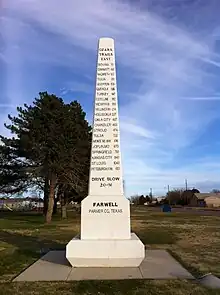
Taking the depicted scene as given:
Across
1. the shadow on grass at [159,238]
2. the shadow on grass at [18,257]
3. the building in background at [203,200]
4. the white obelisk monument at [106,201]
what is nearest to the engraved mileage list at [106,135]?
the white obelisk monument at [106,201]

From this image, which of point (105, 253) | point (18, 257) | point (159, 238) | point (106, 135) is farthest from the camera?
point (159, 238)

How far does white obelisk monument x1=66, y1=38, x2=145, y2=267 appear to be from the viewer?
862 centimetres

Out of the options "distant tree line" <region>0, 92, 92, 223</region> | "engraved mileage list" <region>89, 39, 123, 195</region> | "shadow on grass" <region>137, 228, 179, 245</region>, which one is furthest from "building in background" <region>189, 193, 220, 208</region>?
"engraved mileage list" <region>89, 39, 123, 195</region>

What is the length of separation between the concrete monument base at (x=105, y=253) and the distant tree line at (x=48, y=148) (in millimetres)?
19025

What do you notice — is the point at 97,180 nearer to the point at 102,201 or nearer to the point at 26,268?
the point at 102,201

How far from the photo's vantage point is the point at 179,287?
6.79 metres

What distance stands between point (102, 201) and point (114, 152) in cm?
132

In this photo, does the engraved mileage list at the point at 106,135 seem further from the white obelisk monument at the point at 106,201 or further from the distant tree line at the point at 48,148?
the distant tree line at the point at 48,148

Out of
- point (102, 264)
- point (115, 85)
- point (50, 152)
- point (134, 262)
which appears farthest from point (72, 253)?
point (50, 152)

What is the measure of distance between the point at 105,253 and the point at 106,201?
133 centimetres

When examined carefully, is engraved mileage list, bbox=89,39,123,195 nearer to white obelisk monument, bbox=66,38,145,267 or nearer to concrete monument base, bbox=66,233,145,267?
white obelisk monument, bbox=66,38,145,267

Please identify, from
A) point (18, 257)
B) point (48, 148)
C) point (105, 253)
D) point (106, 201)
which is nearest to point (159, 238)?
point (18, 257)

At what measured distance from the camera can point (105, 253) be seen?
28.3 ft

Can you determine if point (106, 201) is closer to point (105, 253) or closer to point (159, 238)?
point (105, 253)
